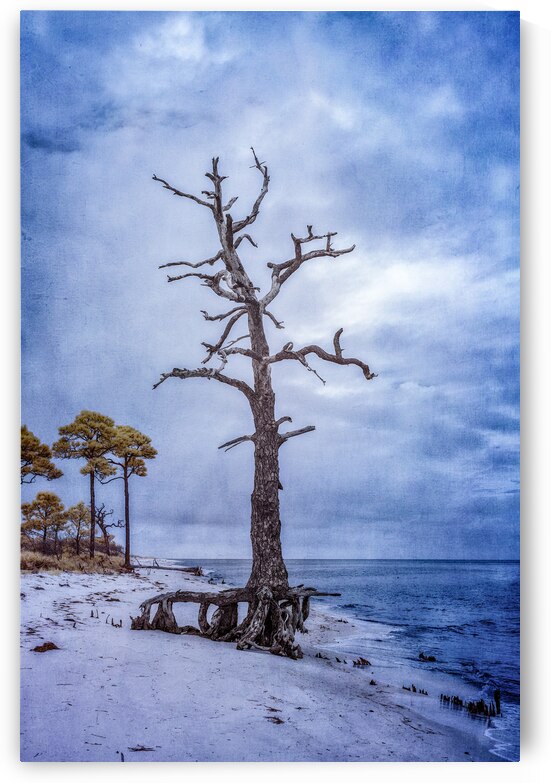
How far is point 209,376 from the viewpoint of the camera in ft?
14.9

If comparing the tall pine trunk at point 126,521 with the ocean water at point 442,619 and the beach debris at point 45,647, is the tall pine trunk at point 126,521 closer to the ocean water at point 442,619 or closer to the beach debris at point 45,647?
the beach debris at point 45,647

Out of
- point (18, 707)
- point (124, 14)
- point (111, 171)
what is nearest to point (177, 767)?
point (18, 707)

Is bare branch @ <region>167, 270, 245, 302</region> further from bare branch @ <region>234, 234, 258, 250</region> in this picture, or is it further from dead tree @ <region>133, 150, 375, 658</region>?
bare branch @ <region>234, 234, 258, 250</region>

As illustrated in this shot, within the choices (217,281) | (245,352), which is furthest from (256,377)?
(217,281)

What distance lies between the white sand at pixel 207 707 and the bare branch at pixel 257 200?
8.09 feet

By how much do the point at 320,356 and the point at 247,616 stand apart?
5.17 feet

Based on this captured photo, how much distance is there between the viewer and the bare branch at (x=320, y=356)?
4531mm

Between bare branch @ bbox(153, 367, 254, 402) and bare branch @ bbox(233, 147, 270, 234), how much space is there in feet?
2.88

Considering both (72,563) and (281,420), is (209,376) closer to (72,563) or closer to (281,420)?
(281,420)

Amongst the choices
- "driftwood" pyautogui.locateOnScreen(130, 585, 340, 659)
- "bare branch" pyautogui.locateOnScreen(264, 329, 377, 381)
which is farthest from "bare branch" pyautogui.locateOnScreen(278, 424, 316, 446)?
"driftwood" pyautogui.locateOnScreen(130, 585, 340, 659)

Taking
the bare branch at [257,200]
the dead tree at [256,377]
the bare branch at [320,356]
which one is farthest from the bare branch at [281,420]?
the bare branch at [257,200]

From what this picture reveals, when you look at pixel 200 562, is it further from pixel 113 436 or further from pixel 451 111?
pixel 451 111

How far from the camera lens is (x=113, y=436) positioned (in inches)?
178

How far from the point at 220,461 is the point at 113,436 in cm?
65
